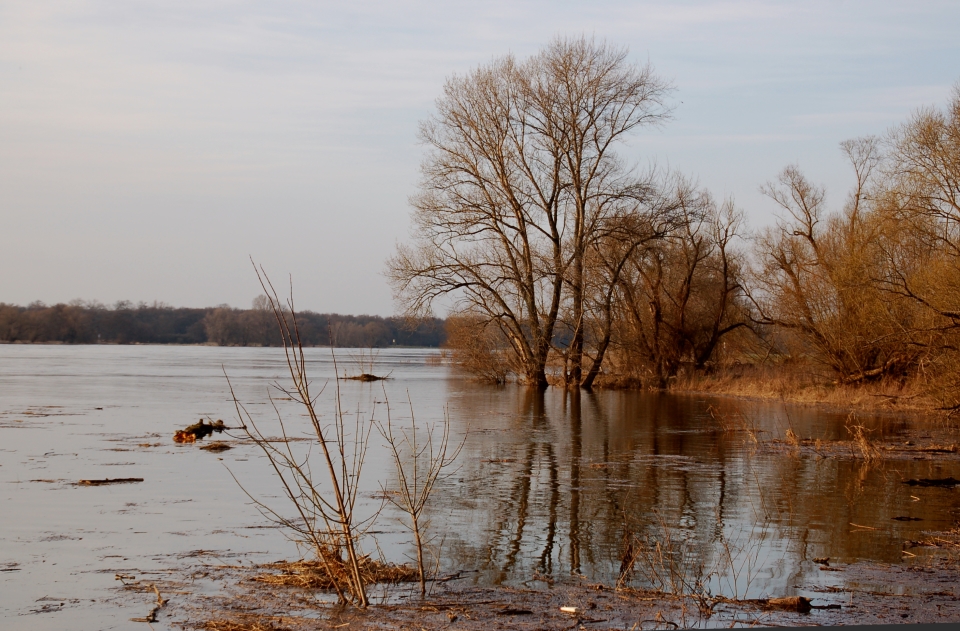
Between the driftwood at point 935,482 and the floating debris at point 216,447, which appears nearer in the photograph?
the driftwood at point 935,482

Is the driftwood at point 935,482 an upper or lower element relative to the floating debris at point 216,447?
upper

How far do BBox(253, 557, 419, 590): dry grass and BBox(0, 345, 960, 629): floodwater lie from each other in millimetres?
626

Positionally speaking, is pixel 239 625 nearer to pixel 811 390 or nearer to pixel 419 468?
pixel 419 468

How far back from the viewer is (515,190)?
3878cm

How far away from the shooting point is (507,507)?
11.4 m

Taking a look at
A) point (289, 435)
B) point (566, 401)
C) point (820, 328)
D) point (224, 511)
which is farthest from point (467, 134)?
point (224, 511)

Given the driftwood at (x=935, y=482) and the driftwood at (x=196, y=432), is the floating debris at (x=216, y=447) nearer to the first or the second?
the driftwood at (x=196, y=432)

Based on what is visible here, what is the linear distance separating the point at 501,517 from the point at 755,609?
4219 mm

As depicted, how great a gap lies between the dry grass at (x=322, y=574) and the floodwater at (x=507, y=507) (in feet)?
2.05

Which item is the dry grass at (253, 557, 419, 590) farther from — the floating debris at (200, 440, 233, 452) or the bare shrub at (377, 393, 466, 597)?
the floating debris at (200, 440, 233, 452)

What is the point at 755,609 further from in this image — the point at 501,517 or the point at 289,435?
the point at 289,435

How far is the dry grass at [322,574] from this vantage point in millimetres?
7668

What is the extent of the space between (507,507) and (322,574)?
4.04 m

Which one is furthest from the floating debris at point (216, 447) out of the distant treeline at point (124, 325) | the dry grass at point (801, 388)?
the distant treeline at point (124, 325)
